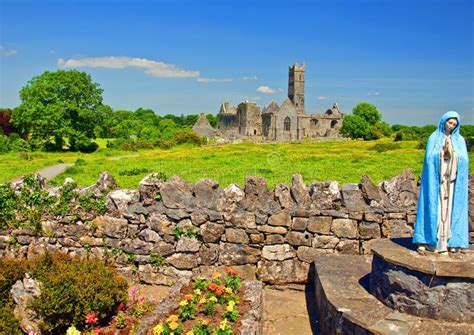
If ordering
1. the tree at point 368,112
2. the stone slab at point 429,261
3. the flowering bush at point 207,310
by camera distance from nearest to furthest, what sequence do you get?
1. the stone slab at point 429,261
2. the flowering bush at point 207,310
3. the tree at point 368,112

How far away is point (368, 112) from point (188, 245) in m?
99.6

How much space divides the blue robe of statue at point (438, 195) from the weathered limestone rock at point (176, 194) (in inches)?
171

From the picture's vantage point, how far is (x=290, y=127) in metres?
82.5

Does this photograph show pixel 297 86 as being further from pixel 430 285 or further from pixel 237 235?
pixel 430 285

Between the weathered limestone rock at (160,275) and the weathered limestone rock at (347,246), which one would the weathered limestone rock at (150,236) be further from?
the weathered limestone rock at (347,246)

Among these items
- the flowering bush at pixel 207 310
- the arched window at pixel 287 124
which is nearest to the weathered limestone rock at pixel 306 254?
the flowering bush at pixel 207 310

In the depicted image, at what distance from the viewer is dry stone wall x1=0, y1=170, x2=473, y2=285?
806 centimetres

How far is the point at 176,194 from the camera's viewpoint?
8336mm

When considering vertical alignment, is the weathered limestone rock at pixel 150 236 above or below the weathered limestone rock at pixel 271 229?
below

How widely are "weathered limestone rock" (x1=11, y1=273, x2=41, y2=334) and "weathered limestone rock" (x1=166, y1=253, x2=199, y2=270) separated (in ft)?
8.68

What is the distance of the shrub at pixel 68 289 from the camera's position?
6.11 meters

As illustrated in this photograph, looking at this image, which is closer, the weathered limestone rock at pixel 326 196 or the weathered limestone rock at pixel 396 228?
the weathered limestone rock at pixel 396 228

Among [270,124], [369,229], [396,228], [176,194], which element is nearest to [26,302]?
[176,194]

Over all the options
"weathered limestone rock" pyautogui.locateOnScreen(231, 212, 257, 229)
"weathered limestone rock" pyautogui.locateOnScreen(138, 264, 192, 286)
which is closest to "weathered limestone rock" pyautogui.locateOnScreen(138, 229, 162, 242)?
"weathered limestone rock" pyautogui.locateOnScreen(138, 264, 192, 286)
